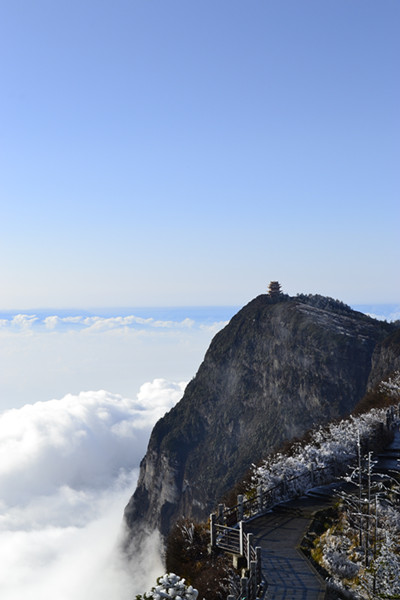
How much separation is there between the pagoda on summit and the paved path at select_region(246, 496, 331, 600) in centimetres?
9966

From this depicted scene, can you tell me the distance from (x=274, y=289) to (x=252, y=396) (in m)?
27.3

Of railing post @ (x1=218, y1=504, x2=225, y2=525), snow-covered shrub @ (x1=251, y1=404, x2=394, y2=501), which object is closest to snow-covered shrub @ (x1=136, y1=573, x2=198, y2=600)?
railing post @ (x1=218, y1=504, x2=225, y2=525)

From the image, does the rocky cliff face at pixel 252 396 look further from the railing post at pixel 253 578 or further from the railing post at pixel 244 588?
the railing post at pixel 244 588

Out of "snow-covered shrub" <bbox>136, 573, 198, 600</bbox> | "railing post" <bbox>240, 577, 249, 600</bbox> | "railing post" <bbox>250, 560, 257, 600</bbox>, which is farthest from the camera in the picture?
"railing post" <bbox>250, 560, 257, 600</bbox>

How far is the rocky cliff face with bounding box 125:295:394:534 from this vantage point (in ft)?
329

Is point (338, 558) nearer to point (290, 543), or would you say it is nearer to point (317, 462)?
point (290, 543)

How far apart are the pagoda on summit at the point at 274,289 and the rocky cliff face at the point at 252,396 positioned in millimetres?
1440

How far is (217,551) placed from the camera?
2470cm

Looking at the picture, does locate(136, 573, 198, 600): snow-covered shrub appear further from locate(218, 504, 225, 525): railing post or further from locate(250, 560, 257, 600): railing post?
locate(218, 504, 225, 525): railing post

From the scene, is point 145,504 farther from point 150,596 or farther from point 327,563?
point 150,596

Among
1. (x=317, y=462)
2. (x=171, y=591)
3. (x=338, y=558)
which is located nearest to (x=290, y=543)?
(x=338, y=558)

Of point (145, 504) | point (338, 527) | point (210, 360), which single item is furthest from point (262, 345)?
point (338, 527)

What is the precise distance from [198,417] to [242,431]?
15.4 meters

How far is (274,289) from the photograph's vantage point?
129250mm
